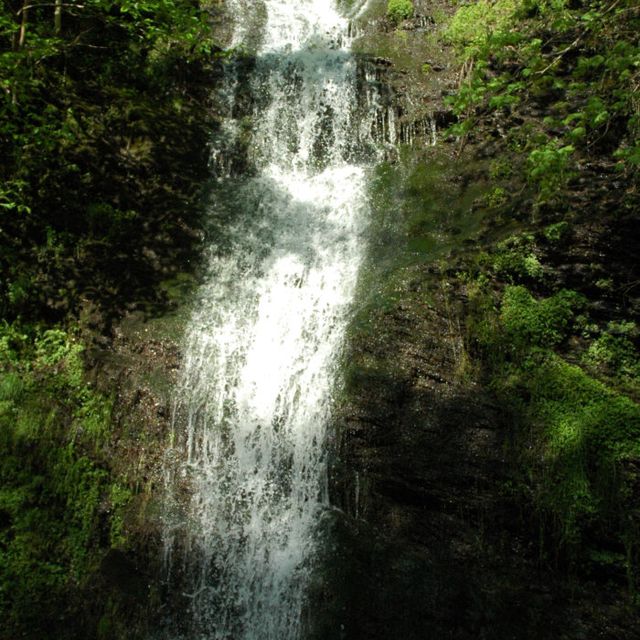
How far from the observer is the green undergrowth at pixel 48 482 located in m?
6.32

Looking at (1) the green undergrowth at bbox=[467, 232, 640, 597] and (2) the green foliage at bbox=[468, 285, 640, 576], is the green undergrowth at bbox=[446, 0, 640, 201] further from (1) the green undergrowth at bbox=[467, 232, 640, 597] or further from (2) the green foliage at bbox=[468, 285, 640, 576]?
(2) the green foliage at bbox=[468, 285, 640, 576]

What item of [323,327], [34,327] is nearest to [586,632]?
[323,327]

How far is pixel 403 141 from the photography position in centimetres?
1036

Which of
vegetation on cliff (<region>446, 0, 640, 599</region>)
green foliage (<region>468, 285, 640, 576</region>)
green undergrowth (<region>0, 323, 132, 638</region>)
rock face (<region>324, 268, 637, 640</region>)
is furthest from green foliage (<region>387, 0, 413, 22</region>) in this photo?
green undergrowth (<region>0, 323, 132, 638</region>)

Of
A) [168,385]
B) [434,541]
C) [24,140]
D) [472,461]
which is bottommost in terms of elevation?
[434,541]

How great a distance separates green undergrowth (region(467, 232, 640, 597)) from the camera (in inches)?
237

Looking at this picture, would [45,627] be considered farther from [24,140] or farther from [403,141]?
[403,141]

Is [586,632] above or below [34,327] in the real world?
below

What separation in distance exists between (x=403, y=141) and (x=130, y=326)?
6.05m

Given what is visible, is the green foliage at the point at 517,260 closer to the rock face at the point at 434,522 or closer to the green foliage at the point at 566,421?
the green foliage at the point at 566,421

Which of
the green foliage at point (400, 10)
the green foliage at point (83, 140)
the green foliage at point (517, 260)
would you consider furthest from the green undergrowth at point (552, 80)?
the green foliage at point (83, 140)

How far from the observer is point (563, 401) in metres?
6.67

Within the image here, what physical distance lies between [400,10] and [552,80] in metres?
6.82

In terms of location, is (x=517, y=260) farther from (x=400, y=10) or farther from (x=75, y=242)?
(x=400, y=10)
